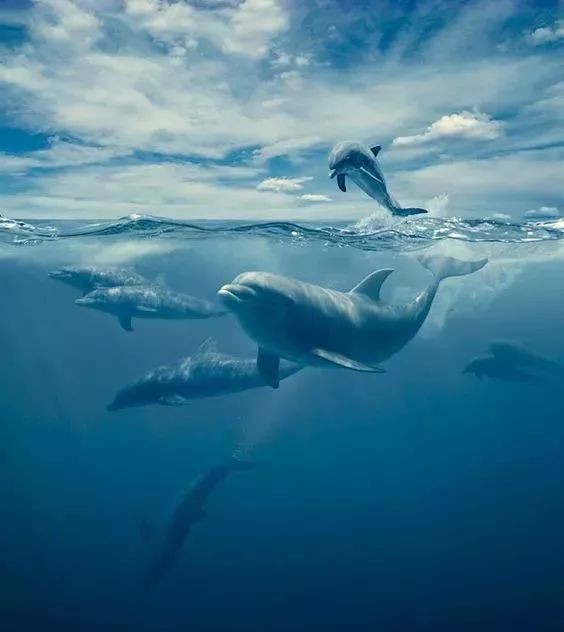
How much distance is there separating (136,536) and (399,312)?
16897mm

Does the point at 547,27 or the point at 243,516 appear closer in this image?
the point at 547,27

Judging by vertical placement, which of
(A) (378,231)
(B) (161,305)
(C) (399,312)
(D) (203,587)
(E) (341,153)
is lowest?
(D) (203,587)

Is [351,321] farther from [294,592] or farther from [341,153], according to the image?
[294,592]

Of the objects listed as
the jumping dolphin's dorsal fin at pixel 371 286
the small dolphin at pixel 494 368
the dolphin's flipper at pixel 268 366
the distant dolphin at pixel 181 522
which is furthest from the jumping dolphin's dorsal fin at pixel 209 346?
the small dolphin at pixel 494 368

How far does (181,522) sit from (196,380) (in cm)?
403

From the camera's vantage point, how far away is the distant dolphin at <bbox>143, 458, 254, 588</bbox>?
13.8m

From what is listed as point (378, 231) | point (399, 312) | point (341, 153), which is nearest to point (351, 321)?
point (399, 312)

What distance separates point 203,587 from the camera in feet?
51.7

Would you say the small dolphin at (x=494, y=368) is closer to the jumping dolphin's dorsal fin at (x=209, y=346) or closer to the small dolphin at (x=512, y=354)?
the small dolphin at (x=512, y=354)

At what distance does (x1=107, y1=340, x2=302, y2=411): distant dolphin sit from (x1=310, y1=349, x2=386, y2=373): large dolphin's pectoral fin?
224 inches

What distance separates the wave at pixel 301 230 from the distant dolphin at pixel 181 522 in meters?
8.86

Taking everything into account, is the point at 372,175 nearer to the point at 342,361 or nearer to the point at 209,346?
the point at 342,361

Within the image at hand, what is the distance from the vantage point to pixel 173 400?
48.7ft


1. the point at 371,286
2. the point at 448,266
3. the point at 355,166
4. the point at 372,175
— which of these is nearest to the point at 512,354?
the point at 448,266
